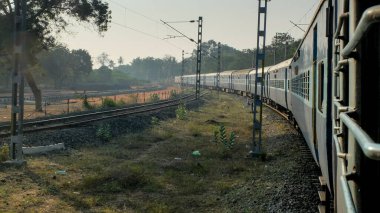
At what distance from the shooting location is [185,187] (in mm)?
10695

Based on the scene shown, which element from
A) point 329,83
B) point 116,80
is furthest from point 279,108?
point 116,80

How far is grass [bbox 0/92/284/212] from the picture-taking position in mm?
9250

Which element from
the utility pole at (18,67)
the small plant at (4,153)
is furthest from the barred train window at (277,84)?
the small plant at (4,153)

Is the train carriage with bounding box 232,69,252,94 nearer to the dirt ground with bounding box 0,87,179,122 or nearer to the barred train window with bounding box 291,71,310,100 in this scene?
the dirt ground with bounding box 0,87,179,122

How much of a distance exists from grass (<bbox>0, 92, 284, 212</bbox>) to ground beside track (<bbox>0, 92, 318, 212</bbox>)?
0.8 inches

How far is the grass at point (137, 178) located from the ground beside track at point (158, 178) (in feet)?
0.07

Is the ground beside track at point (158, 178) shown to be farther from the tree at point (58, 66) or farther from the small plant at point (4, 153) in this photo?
the tree at point (58, 66)

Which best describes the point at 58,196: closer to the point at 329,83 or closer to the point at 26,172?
the point at 26,172

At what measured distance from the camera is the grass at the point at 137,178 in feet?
30.3

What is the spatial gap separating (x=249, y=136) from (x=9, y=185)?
1197cm

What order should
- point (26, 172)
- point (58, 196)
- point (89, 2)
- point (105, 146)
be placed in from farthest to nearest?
1. point (89, 2)
2. point (105, 146)
3. point (26, 172)
4. point (58, 196)

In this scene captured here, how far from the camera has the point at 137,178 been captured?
11.1 meters

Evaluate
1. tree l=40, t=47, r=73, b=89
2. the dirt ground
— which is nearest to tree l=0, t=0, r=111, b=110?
the dirt ground

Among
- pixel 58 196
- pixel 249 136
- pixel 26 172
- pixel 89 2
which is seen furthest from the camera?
pixel 89 2
